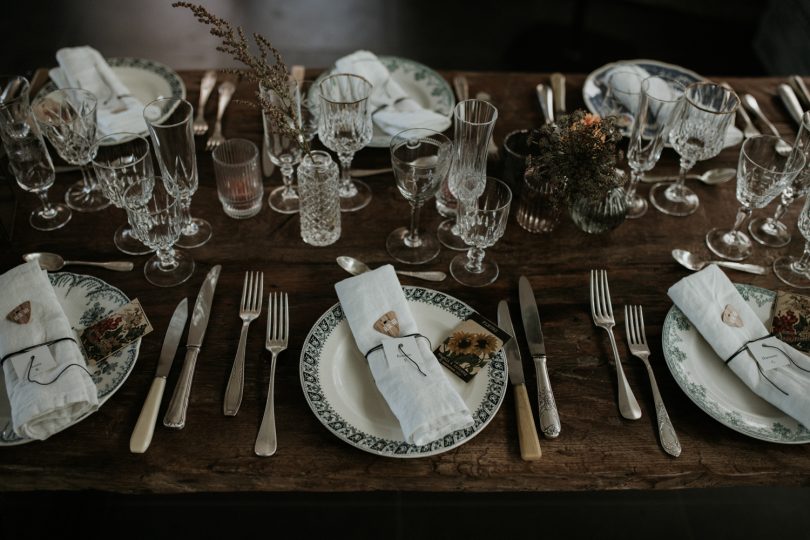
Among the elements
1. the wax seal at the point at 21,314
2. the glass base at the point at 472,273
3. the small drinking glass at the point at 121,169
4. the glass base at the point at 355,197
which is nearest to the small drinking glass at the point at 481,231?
the glass base at the point at 472,273

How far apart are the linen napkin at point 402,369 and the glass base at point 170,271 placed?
297 millimetres

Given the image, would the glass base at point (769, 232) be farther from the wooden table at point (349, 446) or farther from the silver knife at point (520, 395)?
the silver knife at point (520, 395)

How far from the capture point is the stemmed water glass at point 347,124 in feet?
4.55

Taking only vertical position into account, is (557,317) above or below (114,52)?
above

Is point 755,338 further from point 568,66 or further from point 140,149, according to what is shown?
point 568,66

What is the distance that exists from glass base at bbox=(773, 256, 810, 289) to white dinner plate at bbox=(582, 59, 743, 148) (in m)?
0.34

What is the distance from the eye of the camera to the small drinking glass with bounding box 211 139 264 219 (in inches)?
55.9

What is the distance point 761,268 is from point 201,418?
1.08m

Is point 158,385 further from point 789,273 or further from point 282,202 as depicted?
point 789,273

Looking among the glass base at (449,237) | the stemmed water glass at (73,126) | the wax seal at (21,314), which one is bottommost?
the glass base at (449,237)

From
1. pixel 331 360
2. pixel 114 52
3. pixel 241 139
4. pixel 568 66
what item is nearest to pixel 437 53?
pixel 568 66

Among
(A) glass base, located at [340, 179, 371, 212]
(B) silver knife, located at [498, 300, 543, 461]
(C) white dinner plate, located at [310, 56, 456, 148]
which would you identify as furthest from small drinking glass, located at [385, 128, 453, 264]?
(C) white dinner plate, located at [310, 56, 456, 148]

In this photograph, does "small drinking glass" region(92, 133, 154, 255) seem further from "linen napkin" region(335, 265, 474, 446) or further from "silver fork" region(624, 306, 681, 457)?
→ "silver fork" region(624, 306, 681, 457)

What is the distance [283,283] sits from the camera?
1.33 meters
